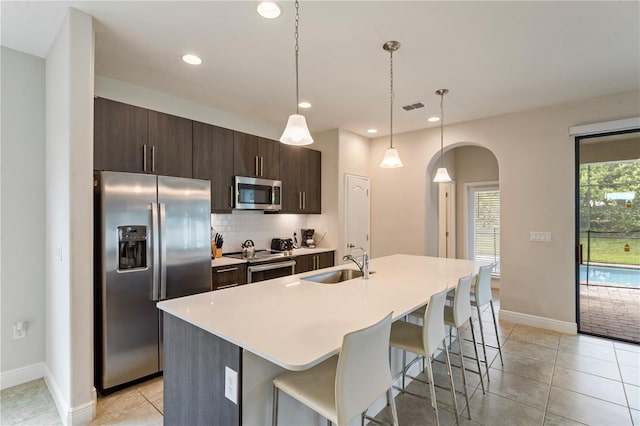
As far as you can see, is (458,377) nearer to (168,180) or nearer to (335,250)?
Answer: (335,250)

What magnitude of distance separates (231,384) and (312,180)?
372 cm

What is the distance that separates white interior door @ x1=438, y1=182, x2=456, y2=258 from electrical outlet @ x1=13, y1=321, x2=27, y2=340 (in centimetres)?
597

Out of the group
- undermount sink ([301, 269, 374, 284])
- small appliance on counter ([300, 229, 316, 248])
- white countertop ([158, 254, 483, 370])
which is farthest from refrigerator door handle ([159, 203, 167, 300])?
small appliance on counter ([300, 229, 316, 248])

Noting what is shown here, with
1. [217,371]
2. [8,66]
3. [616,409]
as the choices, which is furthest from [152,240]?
[616,409]

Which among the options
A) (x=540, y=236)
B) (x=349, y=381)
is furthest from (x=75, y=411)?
(x=540, y=236)

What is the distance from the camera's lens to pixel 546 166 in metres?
3.85

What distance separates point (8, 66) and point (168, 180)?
4.98ft

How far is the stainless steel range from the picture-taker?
3.55 meters

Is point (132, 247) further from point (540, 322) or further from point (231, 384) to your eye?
point (540, 322)

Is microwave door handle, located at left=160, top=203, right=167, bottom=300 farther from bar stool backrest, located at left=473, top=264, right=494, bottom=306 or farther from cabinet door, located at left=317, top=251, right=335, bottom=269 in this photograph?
bar stool backrest, located at left=473, top=264, right=494, bottom=306

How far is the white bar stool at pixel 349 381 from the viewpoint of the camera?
1211 millimetres

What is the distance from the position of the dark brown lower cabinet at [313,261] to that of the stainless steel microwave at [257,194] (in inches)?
31.1

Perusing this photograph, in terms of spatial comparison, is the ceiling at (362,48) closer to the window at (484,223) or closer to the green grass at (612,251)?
the green grass at (612,251)

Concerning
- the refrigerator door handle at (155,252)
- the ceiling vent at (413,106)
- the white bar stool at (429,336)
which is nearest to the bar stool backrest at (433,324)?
the white bar stool at (429,336)
